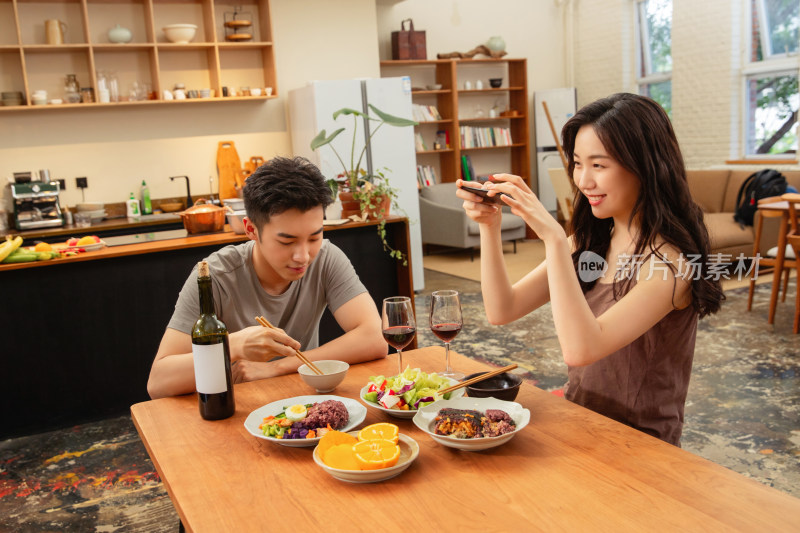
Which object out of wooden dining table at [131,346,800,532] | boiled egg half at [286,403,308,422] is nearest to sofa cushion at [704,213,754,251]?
wooden dining table at [131,346,800,532]

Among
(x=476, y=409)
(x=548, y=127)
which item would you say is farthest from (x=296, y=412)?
(x=548, y=127)

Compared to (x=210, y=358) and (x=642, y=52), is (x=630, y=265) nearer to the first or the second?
(x=210, y=358)

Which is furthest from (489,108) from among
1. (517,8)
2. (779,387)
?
(779,387)

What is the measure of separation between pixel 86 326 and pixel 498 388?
2846mm

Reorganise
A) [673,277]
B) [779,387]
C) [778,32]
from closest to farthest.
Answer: [673,277], [779,387], [778,32]

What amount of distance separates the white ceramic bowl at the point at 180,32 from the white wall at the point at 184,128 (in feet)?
1.96

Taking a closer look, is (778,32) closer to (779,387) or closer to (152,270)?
(779,387)

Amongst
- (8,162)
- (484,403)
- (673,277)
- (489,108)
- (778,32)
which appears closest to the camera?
(484,403)

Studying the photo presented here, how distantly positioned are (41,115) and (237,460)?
5558mm

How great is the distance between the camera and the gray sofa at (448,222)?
766cm

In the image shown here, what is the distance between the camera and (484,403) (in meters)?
1.43

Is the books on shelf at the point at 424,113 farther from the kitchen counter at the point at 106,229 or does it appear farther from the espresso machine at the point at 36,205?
the espresso machine at the point at 36,205

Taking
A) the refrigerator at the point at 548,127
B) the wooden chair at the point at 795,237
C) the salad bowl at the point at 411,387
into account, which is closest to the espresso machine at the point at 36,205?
the salad bowl at the point at 411,387

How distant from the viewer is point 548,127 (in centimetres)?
902
